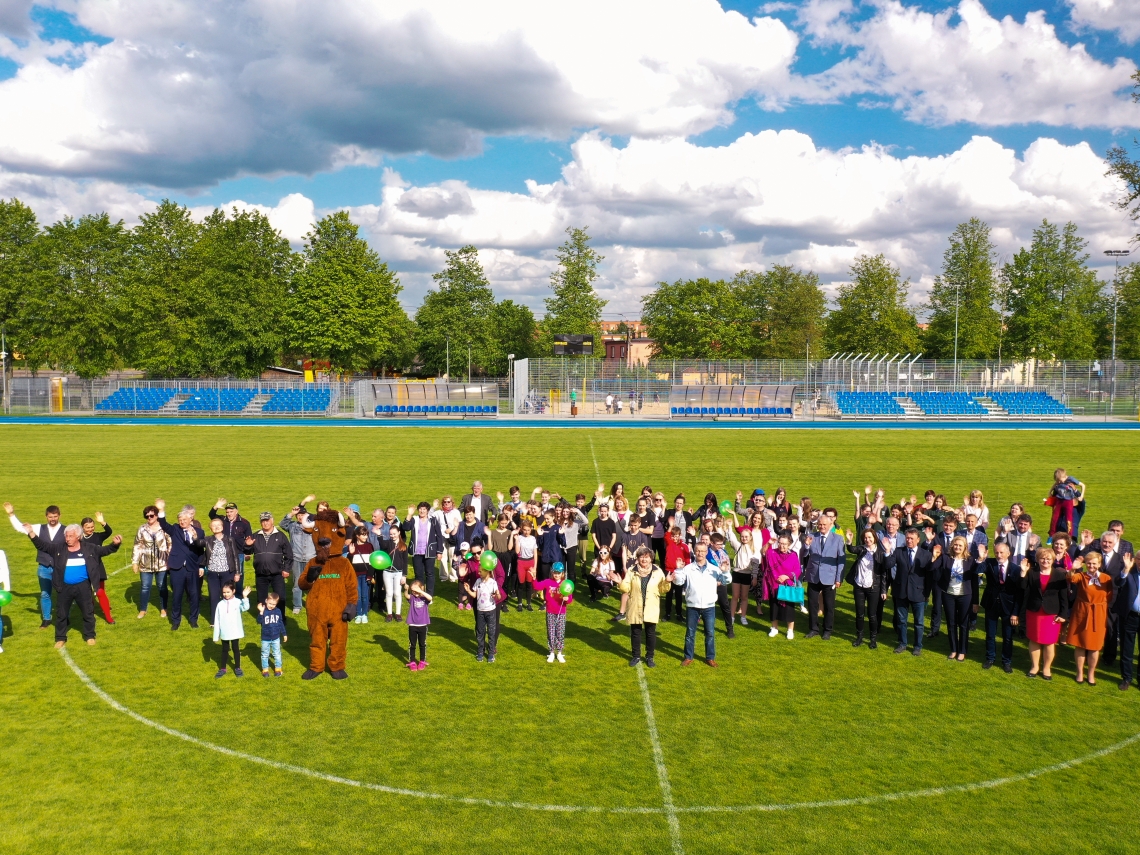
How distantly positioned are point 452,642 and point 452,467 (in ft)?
54.1

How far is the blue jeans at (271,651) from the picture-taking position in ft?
32.1

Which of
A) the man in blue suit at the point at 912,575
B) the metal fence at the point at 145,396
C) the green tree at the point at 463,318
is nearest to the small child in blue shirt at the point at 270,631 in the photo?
the man in blue suit at the point at 912,575

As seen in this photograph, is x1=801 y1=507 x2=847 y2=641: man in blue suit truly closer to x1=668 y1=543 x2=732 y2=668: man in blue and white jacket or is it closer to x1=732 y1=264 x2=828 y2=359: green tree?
x1=668 y1=543 x2=732 y2=668: man in blue and white jacket

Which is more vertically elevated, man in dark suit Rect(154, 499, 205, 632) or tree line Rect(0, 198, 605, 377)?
tree line Rect(0, 198, 605, 377)

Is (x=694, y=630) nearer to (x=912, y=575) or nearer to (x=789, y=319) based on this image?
(x=912, y=575)

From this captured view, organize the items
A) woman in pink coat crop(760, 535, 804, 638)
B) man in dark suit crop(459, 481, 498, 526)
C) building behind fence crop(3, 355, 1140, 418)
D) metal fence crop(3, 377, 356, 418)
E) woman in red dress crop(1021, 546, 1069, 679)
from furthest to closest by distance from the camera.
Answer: metal fence crop(3, 377, 356, 418) → building behind fence crop(3, 355, 1140, 418) → man in dark suit crop(459, 481, 498, 526) → woman in pink coat crop(760, 535, 804, 638) → woman in red dress crop(1021, 546, 1069, 679)

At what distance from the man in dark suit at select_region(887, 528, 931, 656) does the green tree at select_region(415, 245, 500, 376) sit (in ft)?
Answer: 269

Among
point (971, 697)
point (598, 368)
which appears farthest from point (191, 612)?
point (598, 368)

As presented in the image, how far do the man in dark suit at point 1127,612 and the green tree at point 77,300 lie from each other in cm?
7046

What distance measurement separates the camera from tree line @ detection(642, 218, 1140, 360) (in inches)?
3004

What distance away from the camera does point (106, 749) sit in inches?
315

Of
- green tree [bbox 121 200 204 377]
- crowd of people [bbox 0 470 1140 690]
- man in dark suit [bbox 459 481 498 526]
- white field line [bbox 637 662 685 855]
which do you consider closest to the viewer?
white field line [bbox 637 662 685 855]

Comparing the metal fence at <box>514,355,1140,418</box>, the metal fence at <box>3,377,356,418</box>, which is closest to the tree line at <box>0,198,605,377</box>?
the metal fence at <box>3,377,356,418</box>

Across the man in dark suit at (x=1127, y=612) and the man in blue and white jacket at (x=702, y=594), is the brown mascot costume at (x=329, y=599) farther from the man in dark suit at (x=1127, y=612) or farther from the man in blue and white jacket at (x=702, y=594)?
the man in dark suit at (x=1127, y=612)
